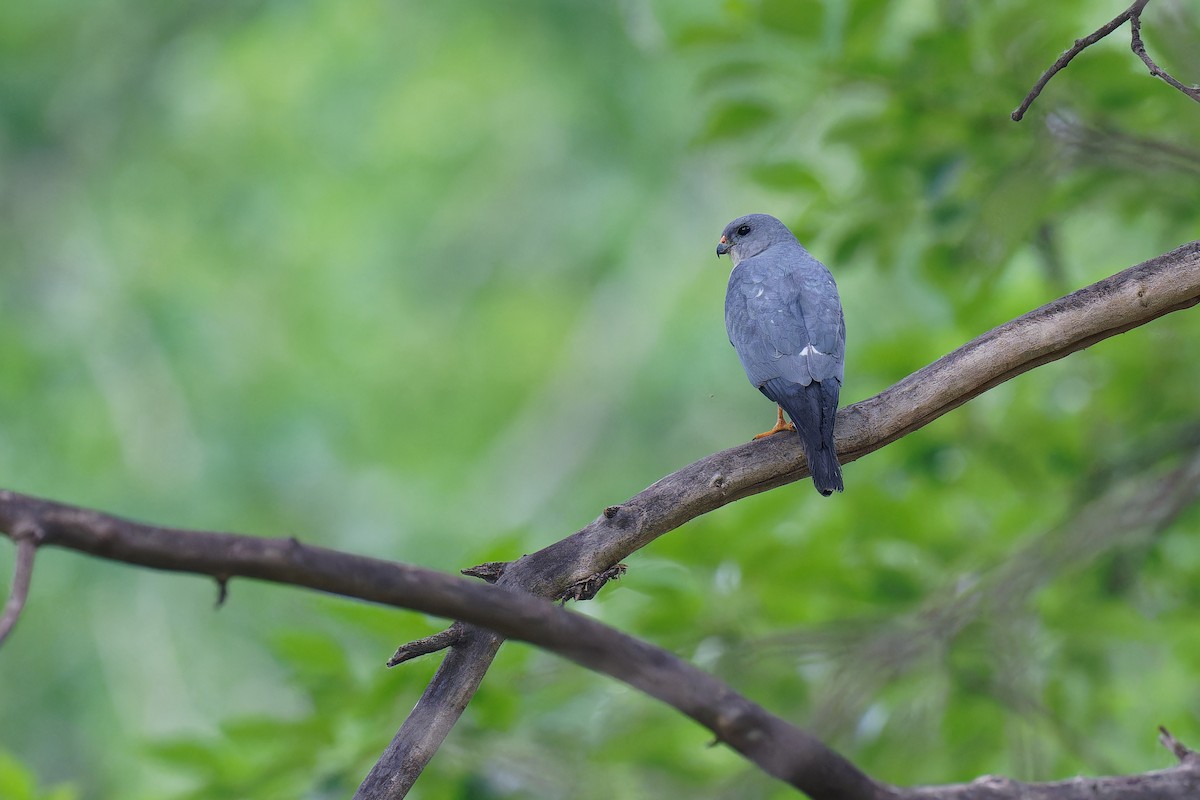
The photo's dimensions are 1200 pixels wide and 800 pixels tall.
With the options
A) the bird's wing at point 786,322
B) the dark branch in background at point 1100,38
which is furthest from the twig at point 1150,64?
the bird's wing at point 786,322

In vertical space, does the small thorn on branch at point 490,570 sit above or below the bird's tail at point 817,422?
below

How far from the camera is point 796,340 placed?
3.70 meters

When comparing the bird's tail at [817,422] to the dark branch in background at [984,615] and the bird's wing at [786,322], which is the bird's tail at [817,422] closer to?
the bird's wing at [786,322]

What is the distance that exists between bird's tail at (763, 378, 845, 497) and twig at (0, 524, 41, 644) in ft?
6.36

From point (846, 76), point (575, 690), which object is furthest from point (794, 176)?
point (575, 690)

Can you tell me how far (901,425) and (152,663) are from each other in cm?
824

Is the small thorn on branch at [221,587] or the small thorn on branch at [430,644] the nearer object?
the small thorn on branch at [221,587]

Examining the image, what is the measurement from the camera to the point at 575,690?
382 cm

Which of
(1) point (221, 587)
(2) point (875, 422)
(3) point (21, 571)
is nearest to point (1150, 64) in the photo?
(2) point (875, 422)

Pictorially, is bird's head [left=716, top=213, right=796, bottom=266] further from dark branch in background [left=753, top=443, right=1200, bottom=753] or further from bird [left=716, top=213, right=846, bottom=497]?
dark branch in background [left=753, top=443, right=1200, bottom=753]

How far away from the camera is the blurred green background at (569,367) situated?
3.75 m

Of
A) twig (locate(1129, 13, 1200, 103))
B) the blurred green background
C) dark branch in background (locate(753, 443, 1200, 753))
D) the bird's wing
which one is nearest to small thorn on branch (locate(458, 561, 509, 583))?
the blurred green background

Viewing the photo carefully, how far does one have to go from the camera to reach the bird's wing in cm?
359

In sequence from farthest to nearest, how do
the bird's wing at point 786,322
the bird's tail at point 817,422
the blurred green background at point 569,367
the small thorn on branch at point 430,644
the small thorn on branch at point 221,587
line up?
the blurred green background at point 569,367, the bird's wing at point 786,322, the bird's tail at point 817,422, the small thorn on branch at point 430,644, the small thorn on branch at point 221,587
